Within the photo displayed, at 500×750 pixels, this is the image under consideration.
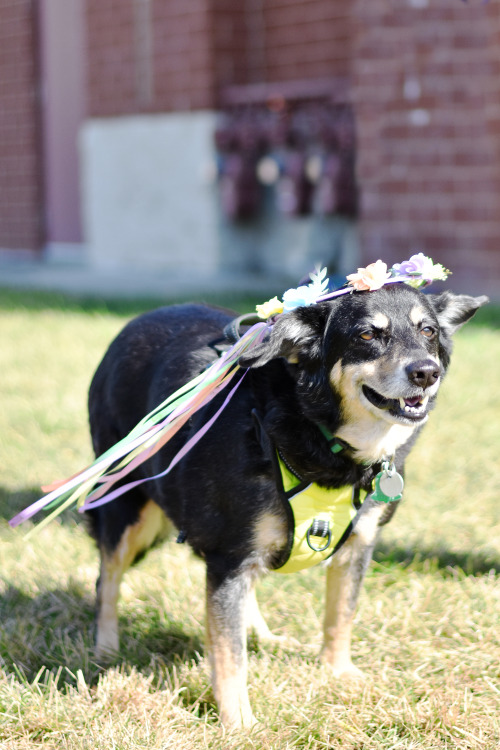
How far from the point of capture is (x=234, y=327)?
2.79 m

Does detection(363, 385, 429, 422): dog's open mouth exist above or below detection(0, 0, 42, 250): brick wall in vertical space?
below

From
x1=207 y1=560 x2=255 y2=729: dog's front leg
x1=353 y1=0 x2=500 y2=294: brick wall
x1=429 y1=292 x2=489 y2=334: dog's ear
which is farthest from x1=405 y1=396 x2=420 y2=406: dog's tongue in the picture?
x1=353 y1=0 x2=500 y2=294: brick wall

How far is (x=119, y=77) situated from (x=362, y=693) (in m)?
10.5

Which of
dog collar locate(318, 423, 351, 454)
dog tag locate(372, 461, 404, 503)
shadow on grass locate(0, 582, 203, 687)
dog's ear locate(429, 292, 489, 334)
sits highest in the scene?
dog's ear locate(429, 292, 489, 334)

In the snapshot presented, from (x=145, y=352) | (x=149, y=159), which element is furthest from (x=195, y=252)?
(x=145, y=352)

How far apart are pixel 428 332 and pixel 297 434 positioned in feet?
1.49

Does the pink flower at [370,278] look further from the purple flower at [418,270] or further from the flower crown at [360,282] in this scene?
the purple flower at [418,270]

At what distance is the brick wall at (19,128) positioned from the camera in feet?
45.0

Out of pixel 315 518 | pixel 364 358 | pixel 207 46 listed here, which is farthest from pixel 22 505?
pixel 207 46

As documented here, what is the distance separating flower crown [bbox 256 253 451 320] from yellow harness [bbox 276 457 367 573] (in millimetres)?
429

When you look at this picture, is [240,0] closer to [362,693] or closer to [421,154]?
[421,154]

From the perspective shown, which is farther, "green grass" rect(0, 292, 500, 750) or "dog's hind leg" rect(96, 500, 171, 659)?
"dog's hind leg" rect(96, 500, 171, 659)

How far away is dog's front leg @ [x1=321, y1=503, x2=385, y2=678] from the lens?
2873 mm

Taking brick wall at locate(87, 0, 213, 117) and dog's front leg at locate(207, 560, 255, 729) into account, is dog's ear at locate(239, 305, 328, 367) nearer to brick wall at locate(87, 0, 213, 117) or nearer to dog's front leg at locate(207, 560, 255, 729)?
dog's front leg at locate(207, 560, 255, 729)
